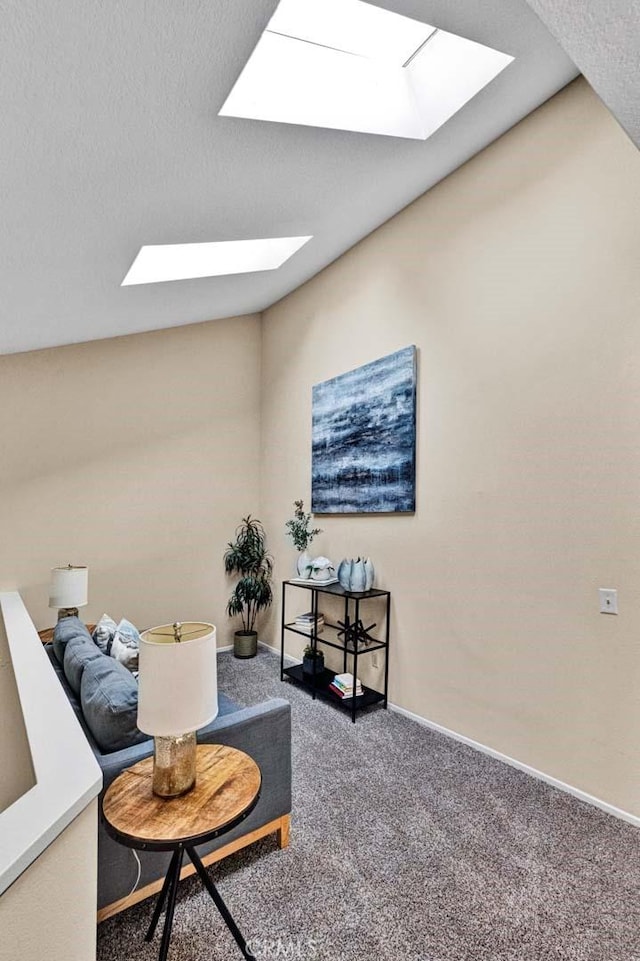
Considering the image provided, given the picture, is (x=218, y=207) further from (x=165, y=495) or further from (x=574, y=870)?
(x=574, y=870)

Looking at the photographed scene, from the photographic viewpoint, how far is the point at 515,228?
260cm

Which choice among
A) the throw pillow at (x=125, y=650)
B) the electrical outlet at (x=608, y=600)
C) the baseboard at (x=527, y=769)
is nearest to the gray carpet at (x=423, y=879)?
the baseboard at (x=527, y=769)

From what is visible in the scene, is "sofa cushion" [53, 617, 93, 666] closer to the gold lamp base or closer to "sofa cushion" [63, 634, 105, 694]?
"sofa cushion" [63, 634, 105, 694]

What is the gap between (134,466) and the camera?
441cm

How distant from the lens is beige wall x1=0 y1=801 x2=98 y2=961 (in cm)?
92

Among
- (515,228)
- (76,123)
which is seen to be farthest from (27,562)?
(515,228)

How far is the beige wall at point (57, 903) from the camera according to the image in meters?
0.92

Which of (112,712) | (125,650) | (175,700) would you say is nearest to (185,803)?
(175,700)

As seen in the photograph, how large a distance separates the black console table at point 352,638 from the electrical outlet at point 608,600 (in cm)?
137

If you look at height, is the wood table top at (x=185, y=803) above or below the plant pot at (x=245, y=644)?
above

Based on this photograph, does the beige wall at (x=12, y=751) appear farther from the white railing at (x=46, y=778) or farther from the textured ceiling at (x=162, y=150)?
the textured ceiling at (x=162, y=150)

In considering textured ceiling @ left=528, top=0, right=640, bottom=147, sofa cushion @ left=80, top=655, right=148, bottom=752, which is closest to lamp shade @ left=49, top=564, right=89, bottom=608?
sofa cushion @ left=80, top=655, right=148, bottom=752

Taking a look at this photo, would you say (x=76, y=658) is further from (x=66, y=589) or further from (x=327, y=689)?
(x=327, y=689)

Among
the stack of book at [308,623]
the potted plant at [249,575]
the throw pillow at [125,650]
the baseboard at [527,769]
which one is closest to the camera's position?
the baseboard at [527,769]
